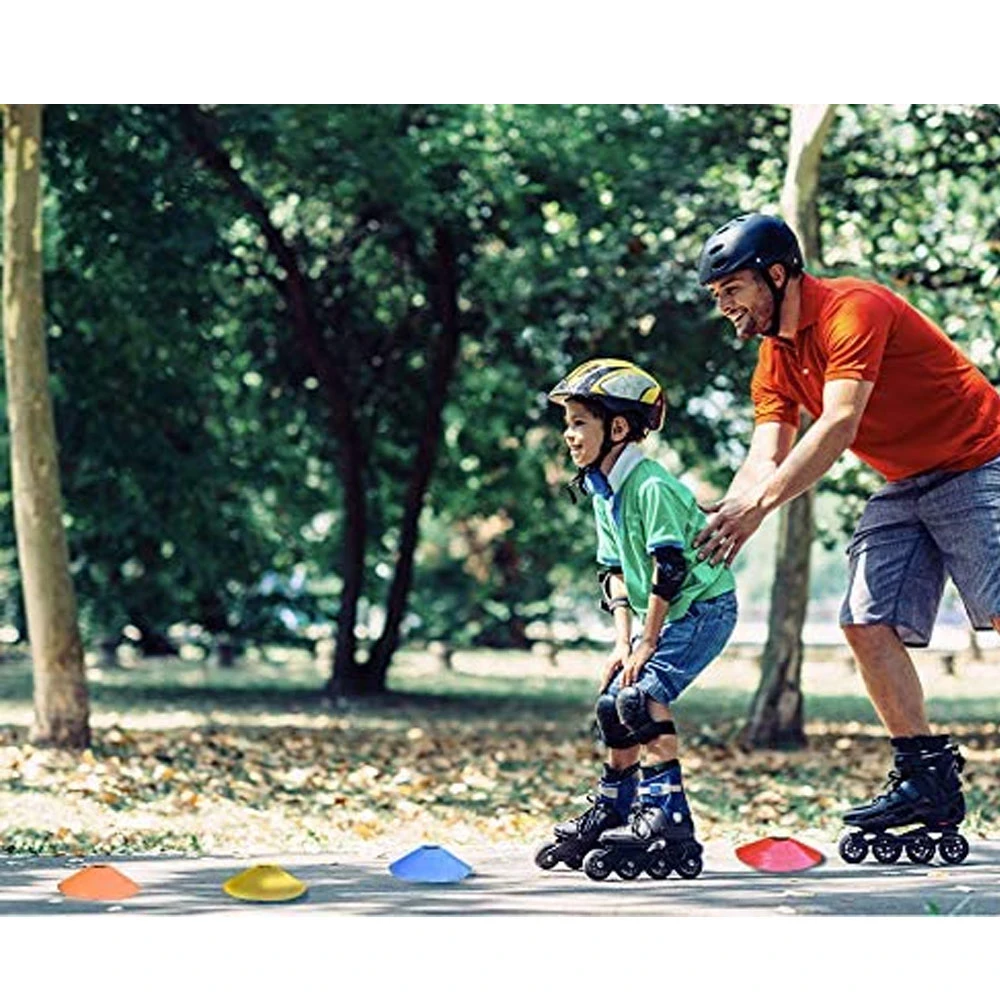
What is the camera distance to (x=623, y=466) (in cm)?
567

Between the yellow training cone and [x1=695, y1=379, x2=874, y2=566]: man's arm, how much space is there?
4.73ft

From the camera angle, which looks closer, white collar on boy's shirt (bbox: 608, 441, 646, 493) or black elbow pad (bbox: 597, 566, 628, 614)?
white collar on boy's shirt (bbox: 608, 441, 646, 493)

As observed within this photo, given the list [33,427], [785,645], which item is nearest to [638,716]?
[33,427]

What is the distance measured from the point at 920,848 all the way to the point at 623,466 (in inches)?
57.8

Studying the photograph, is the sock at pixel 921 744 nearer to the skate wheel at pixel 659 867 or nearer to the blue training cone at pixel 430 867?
the skate wheel at pixel 659 867

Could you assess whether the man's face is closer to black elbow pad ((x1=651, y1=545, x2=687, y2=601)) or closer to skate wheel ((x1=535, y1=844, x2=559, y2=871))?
black elbow pad ((x1=651, y1=545, x2=687, y2=601))

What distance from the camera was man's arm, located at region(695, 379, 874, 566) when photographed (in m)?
5.34

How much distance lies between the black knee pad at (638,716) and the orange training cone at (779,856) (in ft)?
1.95

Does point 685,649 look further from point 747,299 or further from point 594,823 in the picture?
point 747,299

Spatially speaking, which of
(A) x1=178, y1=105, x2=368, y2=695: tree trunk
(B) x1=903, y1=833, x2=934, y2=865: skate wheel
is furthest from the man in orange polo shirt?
(A) x1=178, y1=105, x2=368, y2=695: tree trunk

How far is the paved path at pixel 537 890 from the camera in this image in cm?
523

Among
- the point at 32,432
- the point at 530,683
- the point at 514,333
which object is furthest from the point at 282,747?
the point at 530,683

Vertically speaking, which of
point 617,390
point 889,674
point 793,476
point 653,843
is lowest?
point 653,843
